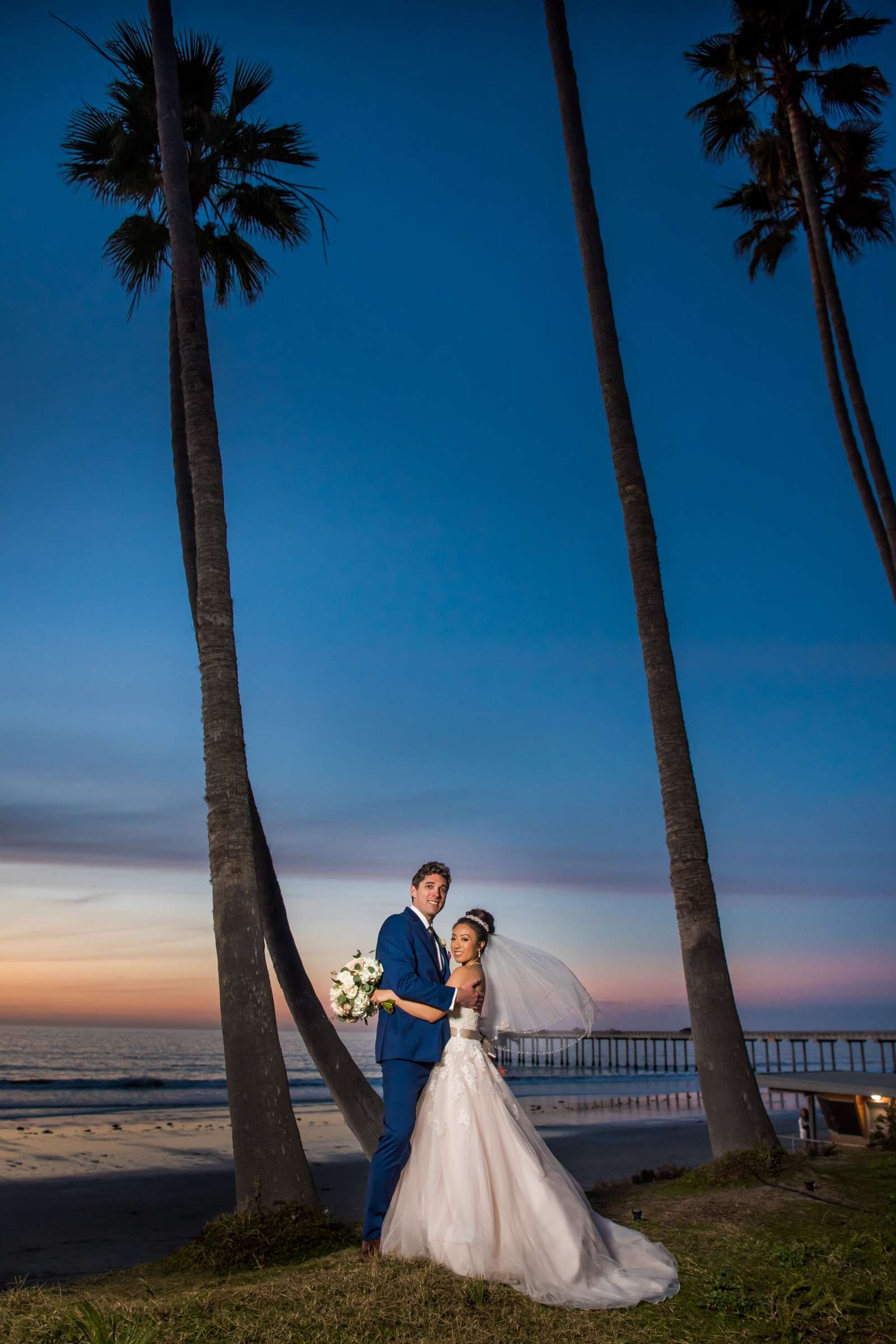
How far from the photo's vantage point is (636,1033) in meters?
52.9

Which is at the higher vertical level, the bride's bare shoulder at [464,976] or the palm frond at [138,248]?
the palm frond at [138,248]

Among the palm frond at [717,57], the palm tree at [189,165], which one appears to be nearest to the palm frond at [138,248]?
the palm tree at [189,165]

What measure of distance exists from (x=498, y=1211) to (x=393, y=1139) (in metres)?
0.78

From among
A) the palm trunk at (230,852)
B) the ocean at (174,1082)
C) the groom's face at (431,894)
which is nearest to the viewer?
the groom's face at (431,894)

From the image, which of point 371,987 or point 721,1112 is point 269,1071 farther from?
point 721,1112

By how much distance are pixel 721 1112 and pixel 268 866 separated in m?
5.39

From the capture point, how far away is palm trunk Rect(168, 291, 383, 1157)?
33.9 feet

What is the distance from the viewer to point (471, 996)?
19.5ft

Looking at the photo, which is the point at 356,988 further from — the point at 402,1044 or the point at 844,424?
the point at 844,424

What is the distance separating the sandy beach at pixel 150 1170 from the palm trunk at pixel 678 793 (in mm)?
3723

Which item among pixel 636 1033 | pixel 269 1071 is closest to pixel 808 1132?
pixel 269 1071

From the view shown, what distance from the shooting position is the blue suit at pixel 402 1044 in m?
5.85

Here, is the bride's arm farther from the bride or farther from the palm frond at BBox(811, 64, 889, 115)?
the palm frond at BBox(811, 64, 889, 115)

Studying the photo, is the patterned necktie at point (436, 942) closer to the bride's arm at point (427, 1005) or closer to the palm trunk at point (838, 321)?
the bride's arm at point (427, 1005)
